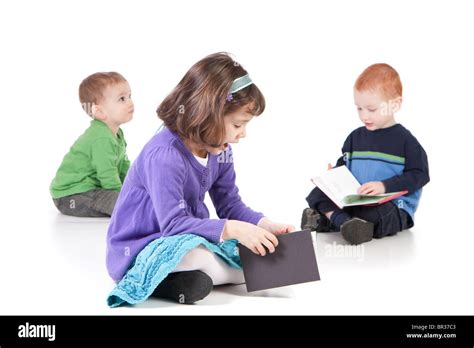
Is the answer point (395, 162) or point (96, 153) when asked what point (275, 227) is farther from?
point (96, 153)

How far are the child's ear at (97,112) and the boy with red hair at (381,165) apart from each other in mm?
1147

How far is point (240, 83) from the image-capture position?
10.2 feet

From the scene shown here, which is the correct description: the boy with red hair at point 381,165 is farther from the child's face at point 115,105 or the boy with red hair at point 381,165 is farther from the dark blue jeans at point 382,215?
the child's face at point 115,105

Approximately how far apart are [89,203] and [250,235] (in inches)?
64.3

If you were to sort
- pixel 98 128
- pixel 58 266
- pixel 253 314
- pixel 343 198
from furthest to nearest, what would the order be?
1. pixel 98 128
2. pixel 343 198
3. pixel 58 266
4. pixel 253 314

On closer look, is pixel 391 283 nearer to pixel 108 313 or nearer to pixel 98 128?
pixel 108 313

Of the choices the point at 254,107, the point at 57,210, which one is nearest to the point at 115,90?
the point at 57,210

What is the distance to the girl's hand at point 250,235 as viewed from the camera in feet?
9.77

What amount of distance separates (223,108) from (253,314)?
677 mm

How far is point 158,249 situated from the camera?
302cm

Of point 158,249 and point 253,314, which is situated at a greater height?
point 158,249

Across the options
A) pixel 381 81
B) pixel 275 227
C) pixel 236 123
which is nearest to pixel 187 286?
A: pixel 275 227

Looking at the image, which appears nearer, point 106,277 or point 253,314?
point 253,314

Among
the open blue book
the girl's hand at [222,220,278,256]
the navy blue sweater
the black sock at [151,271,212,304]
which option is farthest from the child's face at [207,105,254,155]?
the navy blue sweater
